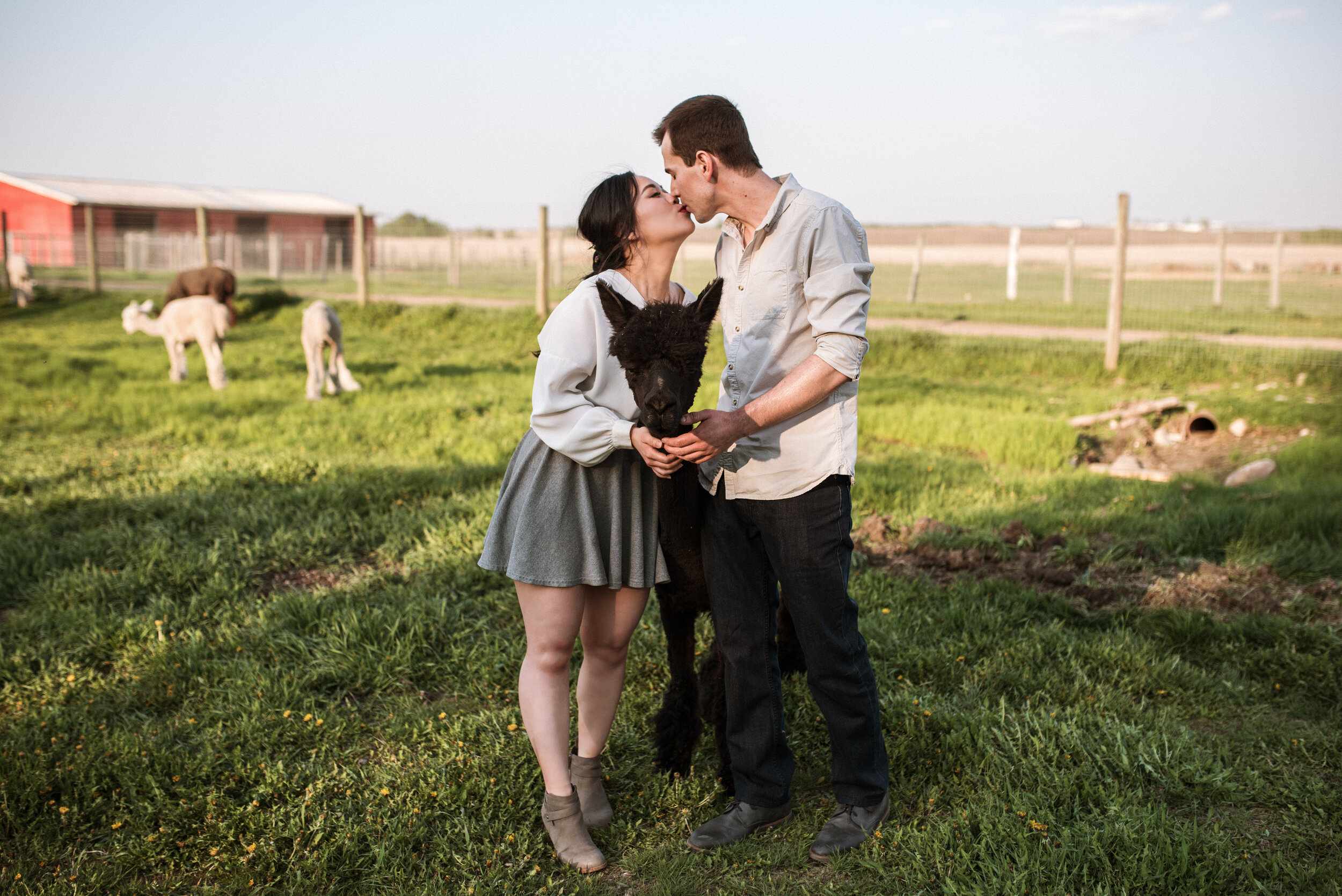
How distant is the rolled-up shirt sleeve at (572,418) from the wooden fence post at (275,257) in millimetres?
31431

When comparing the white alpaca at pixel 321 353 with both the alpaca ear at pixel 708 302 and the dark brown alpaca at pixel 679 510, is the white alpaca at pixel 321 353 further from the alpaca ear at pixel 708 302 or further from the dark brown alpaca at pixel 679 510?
the alpaca ear at pixel 708 302

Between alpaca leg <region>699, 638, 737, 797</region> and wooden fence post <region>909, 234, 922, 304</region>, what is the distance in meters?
18.7

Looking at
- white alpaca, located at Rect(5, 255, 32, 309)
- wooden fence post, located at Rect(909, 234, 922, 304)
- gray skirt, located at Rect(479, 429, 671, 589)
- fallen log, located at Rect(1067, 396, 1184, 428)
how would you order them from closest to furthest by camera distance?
1. gray skirt, located at Rect(479, 429, 671, 589)
2. fallen log, located at Rect(1067, 396, 1184, 428)
3. wooden fence post, located at Rect(909, 234, 922, 304)
4. white alpaca, located at Rect(5, 255, 32, 309)

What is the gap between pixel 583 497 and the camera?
3023 millimetres

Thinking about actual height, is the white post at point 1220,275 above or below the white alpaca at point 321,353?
above

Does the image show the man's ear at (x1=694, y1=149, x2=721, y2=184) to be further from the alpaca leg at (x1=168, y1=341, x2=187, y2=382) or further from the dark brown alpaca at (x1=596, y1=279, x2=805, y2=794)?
the alpaca leg at (x1=168, y1=341, x2=187, y2=382)

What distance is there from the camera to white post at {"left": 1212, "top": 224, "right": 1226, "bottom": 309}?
16406mm

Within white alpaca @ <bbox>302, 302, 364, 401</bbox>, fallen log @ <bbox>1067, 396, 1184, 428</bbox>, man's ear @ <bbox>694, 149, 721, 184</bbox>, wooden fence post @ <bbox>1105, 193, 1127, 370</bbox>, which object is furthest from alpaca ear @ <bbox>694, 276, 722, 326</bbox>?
wooden fence post @ <bbox>1105, 193, 1127, 370</bbox>

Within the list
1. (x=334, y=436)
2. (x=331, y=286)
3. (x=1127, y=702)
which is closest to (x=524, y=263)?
(x=331, y=286)

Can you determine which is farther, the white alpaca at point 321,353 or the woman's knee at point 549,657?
the white alpaca at point 321,353

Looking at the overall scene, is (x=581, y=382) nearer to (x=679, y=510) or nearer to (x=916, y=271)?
(x=679, y=510)

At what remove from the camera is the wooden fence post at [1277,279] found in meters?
14.9

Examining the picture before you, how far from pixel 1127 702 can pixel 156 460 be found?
7874 mm

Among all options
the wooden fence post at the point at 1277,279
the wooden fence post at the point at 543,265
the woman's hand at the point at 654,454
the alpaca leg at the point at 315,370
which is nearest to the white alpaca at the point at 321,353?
the alpaca leg at the point at 315,370
